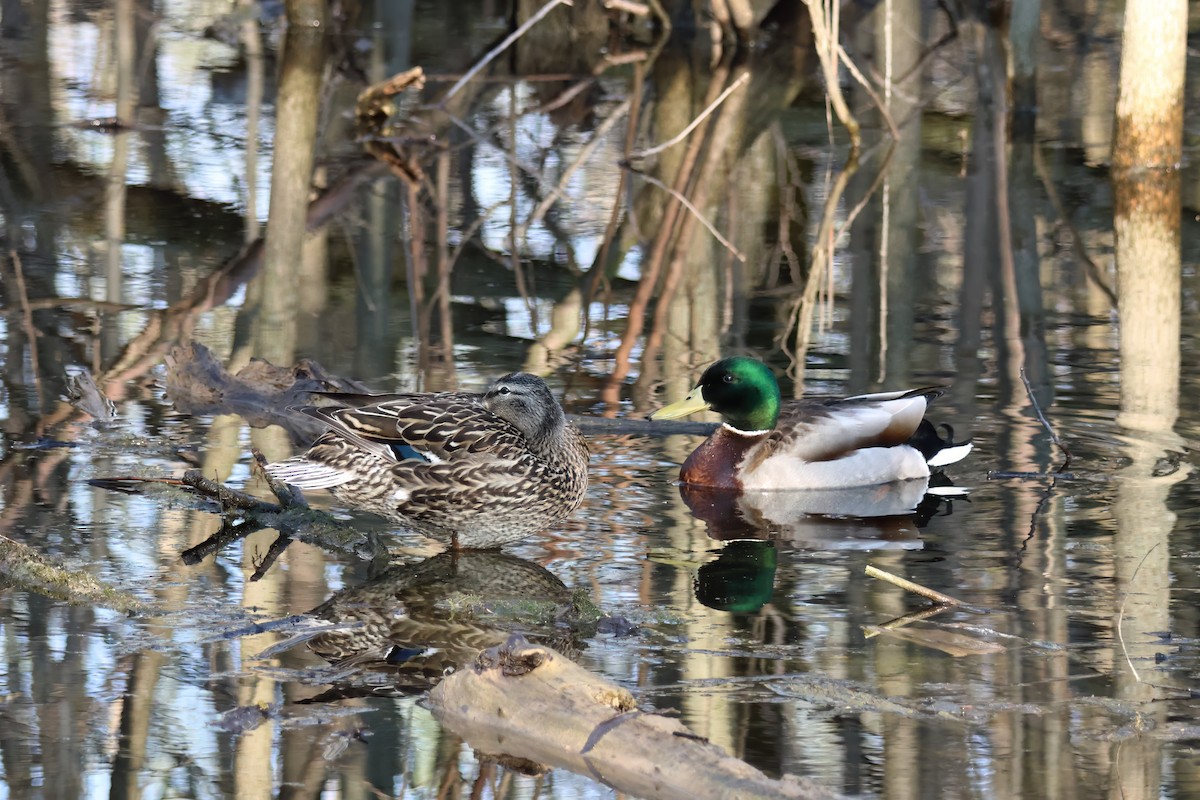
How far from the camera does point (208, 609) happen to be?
5.78m

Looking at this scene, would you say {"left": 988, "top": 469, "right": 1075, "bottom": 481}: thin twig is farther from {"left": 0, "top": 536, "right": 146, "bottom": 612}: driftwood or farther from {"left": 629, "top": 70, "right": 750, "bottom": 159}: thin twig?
{"left": 629, "top": 70, "right": 750, "bottom": 159}: thin twig

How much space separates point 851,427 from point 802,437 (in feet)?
0.68

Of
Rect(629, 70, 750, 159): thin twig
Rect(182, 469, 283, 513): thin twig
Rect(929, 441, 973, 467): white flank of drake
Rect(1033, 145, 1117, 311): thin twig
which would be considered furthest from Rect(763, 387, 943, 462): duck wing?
Rect(629, 70, 750, 159): thin twig

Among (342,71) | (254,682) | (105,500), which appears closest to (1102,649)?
(254,682)

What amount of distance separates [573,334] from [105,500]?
11.6 feet

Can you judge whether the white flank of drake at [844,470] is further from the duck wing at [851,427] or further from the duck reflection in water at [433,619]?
the duck reflection in water at [433,619]

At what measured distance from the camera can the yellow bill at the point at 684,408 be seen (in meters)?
7.96

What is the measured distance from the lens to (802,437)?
25.8 feet

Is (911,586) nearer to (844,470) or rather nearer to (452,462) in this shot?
(452,462)

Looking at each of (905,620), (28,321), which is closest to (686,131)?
(28,321)

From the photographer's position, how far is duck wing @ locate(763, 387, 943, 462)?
7848mm

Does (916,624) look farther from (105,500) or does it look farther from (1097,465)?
(105,500)

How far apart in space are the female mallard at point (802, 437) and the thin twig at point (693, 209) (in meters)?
3.95

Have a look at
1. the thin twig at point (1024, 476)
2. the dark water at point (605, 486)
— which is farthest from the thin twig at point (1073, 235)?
the thin twig at point (1024, 476)
